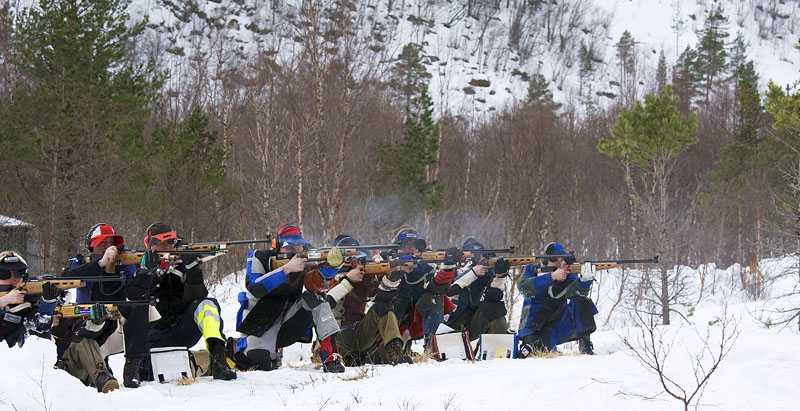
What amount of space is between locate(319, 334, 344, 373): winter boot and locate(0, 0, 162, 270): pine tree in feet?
42.3

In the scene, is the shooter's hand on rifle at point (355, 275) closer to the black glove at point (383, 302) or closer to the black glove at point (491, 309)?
the black glove at point (383, 302)

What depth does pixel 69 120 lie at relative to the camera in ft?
59.7

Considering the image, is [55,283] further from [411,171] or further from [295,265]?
[411,171]

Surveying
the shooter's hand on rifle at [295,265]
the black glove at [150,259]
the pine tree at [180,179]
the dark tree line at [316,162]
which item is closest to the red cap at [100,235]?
the black glove at [150,259]

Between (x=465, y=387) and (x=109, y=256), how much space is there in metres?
3.60

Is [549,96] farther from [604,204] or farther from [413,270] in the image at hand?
[413,270]

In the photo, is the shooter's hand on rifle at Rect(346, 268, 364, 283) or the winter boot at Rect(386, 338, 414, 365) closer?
the winter boot at Rect(386, 338, 414, 365)

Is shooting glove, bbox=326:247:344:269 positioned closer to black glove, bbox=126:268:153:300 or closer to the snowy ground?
the snowy ground

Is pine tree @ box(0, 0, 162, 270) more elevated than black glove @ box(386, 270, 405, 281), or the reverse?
pine tree @ box(0, 0, 162, 270)

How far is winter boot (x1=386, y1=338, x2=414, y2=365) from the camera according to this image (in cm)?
830

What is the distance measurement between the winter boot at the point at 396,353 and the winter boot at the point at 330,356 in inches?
32.1

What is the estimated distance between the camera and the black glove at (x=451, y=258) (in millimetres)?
8852

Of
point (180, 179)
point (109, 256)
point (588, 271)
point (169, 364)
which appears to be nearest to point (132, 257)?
point (109, 256)

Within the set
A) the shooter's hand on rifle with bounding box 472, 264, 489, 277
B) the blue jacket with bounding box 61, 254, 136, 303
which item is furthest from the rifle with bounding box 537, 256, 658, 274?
the blue jacket with bounding box 61, 254, 136, 303
